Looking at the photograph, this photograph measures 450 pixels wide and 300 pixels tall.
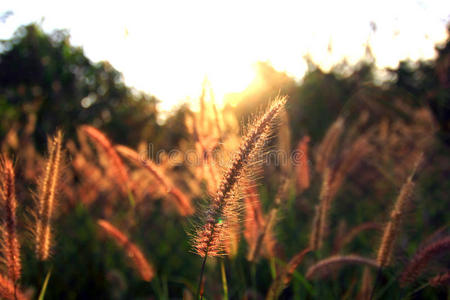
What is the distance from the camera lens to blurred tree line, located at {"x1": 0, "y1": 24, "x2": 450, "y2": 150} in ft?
19.1

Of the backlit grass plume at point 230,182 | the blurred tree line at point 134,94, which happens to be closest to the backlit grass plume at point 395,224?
the backlit grass plume at point 230,182

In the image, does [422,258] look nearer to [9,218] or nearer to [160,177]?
[160,177]

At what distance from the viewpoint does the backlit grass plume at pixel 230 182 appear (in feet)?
3.79

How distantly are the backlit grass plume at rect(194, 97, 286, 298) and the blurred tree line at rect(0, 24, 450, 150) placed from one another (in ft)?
11.0

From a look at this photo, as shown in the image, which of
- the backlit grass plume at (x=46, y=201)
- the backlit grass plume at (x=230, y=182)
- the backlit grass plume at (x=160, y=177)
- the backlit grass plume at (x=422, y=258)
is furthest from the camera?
the backlit grass plume at (x=160, y=177)

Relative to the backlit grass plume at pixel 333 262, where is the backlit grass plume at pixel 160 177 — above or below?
above

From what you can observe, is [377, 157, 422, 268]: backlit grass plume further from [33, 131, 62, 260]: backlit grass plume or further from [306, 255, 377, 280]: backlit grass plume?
[33, 131, 62, 260]: backlit grass plume

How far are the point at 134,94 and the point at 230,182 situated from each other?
7.60 meters

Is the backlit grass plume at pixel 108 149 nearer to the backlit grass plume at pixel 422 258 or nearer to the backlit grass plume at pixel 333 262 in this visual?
the backlit grass plume at pixel 333 262

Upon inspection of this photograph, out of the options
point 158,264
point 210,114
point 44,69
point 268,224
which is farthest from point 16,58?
point 268,224

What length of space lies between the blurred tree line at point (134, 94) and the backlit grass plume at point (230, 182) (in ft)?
11.0

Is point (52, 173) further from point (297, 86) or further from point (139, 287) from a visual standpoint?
point (297, 86)

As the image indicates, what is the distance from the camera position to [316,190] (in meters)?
5.47

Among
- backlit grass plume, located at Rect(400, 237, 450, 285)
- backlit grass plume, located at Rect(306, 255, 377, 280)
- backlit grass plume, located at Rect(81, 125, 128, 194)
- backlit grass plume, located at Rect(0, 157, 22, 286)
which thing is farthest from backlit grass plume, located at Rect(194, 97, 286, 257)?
backlit grass plume, located at Rect(81, 125, 128, 194)
